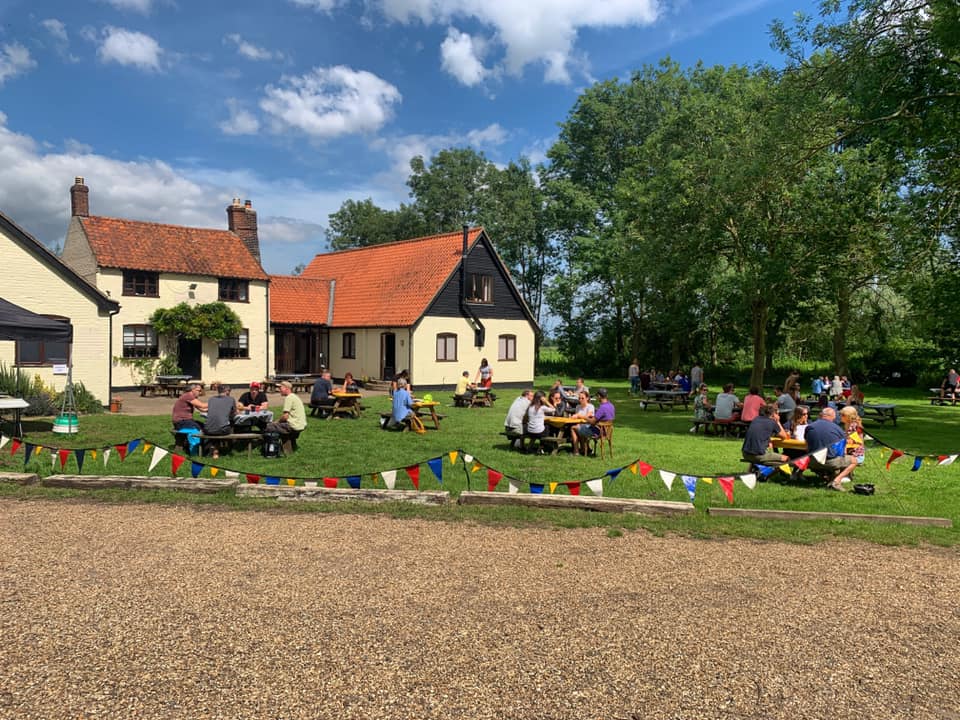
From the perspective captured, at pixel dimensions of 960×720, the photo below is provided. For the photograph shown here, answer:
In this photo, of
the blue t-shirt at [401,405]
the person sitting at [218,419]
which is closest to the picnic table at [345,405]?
the blue t-shirt at [401,405]

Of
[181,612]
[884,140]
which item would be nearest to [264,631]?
[181,612]

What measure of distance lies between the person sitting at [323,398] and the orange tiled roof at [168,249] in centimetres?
1179

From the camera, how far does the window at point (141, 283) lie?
2647 centimetres

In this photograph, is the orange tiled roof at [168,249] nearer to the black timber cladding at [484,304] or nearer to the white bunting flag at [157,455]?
the black timber cladding at [484,304]

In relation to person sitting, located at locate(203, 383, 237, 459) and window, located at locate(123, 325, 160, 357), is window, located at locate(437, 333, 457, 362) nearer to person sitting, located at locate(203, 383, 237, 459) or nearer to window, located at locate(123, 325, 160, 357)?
window, located at locate(123, 325, 160, 357)

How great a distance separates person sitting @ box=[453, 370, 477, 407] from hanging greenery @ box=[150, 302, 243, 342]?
34.1 ft

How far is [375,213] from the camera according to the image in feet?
206

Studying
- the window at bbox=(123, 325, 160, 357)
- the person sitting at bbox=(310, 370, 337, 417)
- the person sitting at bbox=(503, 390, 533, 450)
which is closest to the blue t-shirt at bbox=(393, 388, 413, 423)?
the person sitting at bbox=(310, 370, 337, 417)

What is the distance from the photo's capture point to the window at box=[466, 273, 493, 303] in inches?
1229

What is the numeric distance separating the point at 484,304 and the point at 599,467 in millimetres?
20373

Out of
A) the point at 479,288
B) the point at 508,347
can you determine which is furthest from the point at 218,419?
the point at 508,347

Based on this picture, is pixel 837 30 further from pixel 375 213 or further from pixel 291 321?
pixel 375 213

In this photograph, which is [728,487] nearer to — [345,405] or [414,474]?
[414,474]

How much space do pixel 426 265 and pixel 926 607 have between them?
27347 mm
